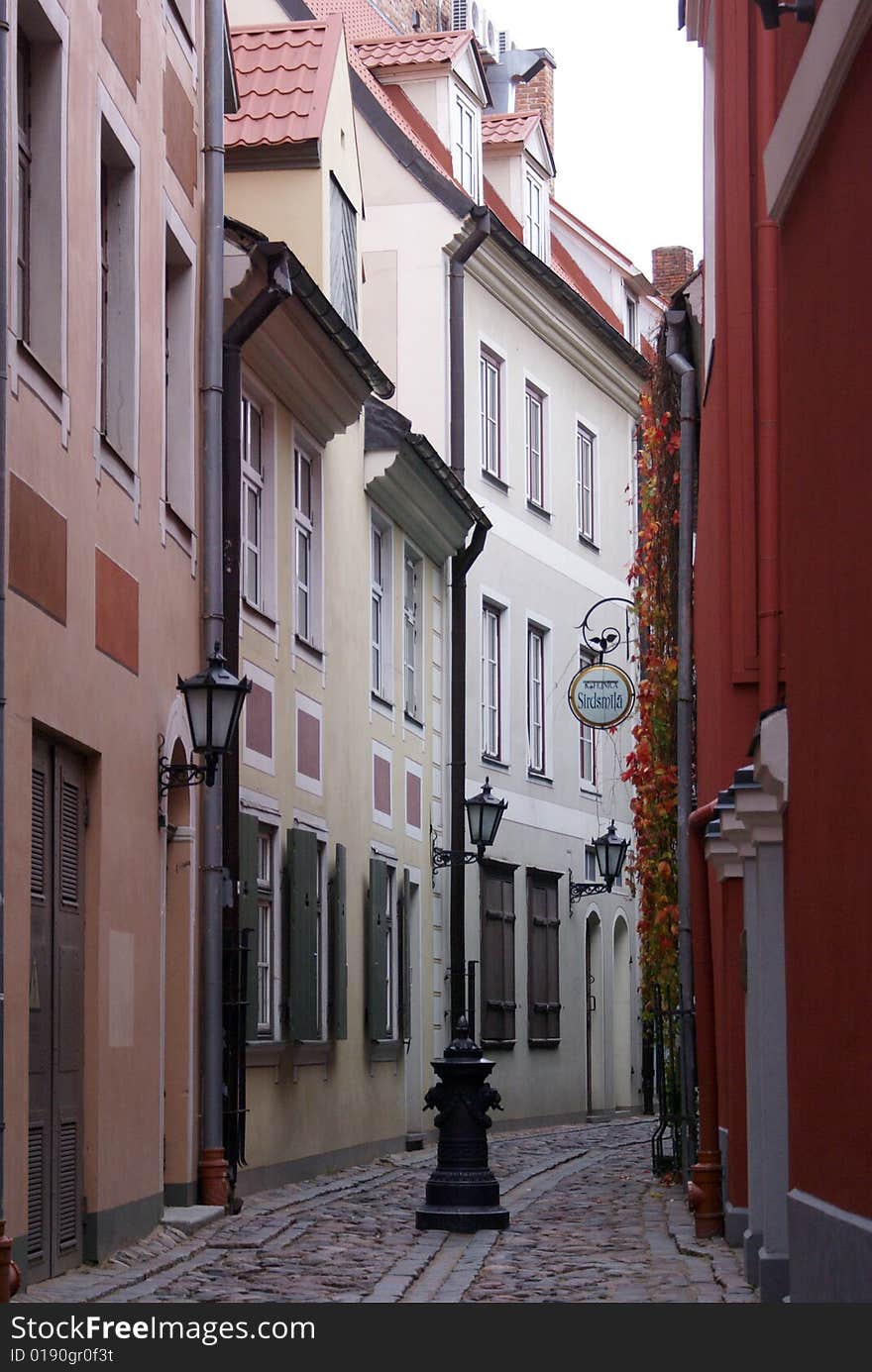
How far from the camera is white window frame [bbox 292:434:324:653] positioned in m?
17.5

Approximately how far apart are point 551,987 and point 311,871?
33.4 ft

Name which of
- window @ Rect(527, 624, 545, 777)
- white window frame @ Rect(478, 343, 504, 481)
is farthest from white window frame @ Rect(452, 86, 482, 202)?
window @ Rect(527, 624, 545, 777)

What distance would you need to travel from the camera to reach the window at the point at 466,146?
26.4m

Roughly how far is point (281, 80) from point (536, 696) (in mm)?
10414

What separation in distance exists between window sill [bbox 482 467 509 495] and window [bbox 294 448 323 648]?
7057 mm

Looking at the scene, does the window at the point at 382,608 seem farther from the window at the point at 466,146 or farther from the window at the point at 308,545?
the window at the point at 466,146

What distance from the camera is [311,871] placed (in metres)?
17.2

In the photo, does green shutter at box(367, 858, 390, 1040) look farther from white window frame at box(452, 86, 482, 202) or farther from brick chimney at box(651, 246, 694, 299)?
brick chimney at box(651, 246, 694, 299)

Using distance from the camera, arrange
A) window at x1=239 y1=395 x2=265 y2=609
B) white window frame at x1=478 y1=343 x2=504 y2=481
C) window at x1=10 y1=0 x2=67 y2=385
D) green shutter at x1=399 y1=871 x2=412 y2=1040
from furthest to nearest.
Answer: white window frame at x1=478 y1=343 x2=504 y2=481
green shutter at x1=399 y1=871 x2=412 y2=1040
window at x1=239 y1=395 x2=265 y2=609
window at x1=10 y1=0 x2=67 y2=385

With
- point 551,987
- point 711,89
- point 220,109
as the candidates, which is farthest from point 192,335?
point 551,987

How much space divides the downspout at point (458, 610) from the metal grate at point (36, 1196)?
1106cm

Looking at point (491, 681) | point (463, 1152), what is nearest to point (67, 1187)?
point (463, 1152)

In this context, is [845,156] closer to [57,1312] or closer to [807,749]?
[807,749]

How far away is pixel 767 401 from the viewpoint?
38.3 ft
